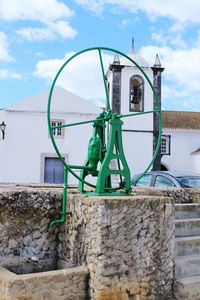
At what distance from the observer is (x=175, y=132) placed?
31.7m

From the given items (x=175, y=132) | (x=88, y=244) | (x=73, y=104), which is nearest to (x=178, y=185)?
(x=88, y=244)

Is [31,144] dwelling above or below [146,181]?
above

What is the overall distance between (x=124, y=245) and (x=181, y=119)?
30.0m

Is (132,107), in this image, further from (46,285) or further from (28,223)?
(46,285)

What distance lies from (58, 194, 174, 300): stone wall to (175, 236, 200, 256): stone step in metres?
0.55

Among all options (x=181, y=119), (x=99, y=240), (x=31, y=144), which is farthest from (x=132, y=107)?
(x=99, y=240)

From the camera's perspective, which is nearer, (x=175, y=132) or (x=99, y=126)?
(x=99, y=126)

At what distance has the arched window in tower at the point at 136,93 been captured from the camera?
26.2 meters

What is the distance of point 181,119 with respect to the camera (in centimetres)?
3272

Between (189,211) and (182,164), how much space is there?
89.1 feet

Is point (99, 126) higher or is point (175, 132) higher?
point (175, 132)

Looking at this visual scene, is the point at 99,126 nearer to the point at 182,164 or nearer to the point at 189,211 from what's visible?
the point at 189,211

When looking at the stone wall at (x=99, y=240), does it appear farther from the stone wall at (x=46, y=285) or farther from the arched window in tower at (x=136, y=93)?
the arched window in tower at (x=136, y=93)

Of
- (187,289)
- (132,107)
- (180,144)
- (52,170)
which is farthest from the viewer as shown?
(180,144)
